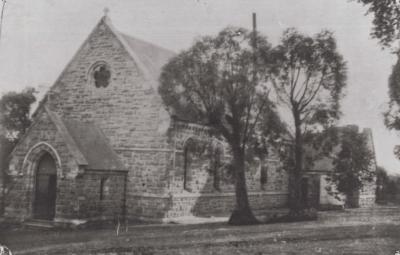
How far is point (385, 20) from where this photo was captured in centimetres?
1455

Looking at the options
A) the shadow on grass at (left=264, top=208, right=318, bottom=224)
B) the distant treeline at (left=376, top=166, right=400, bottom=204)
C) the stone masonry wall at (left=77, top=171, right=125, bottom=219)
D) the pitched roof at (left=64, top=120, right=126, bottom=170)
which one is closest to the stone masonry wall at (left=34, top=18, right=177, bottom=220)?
the pitched roof at (left=64, top=120, right=126, bottom=170)

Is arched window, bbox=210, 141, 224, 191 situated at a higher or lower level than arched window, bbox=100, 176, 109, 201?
higher

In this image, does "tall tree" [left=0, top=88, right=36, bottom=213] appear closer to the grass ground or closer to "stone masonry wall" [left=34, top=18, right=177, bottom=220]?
"stone masonry wall" [left=34, top=18, right=177, bottom=220]

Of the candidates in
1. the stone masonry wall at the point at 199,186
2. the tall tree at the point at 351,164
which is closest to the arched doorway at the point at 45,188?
the stone masonry wall at the point at 199,186

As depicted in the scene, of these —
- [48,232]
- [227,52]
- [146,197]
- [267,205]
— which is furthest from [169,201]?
[267,205]

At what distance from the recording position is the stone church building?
2420 centimetres

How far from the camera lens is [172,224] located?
24297mm

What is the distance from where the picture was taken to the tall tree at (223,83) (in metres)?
22.4

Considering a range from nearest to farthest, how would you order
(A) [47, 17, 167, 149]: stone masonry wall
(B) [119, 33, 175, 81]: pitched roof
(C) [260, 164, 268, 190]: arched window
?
(A) [47, 17, 167, 149]: stone masonry wall < (B) [119, 33, 175, 81]: pitched roof < (C) [260, 164, 268, 190]: arched window

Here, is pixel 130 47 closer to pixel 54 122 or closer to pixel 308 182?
pixel 54 122

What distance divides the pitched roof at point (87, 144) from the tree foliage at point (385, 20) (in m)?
14.9

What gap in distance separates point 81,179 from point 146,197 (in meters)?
3.83

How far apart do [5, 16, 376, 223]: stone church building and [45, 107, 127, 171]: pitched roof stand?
2.7 inches

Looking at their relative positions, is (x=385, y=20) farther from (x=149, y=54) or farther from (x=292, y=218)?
(x=149, y=54)
